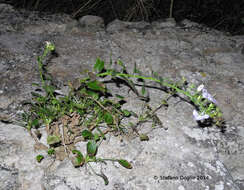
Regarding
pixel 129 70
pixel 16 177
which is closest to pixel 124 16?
pixel 129 70

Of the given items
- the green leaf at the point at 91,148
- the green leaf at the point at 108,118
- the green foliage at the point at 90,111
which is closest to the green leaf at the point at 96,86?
the green foliage at the point at 90,111

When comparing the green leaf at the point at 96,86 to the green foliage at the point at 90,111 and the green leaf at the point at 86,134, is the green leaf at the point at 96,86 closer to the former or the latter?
the green foliage at the point at 90,111

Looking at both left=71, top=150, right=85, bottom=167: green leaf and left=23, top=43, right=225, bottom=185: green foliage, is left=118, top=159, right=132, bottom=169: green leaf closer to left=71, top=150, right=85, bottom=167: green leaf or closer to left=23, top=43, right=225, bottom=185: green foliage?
left=23, top=43, right=225, bottom=185: green foliage

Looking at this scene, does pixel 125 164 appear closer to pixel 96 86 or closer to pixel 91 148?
pixel 91 148

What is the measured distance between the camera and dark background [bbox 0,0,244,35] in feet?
8.39

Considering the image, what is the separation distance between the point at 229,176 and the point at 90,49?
3.72 ft

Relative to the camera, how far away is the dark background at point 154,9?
2.56 metres

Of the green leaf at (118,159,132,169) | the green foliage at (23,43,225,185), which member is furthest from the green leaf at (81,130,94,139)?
the green leaf at (118,159,132,169)

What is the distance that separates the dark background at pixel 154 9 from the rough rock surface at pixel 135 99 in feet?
1.61

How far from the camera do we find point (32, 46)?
1.76 m

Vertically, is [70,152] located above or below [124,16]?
below

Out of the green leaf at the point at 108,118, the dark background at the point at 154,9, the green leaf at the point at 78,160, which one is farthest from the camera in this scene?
the dark background at the point at 154,9

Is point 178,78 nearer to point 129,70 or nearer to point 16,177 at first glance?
point 129,70

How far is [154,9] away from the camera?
2613mm
